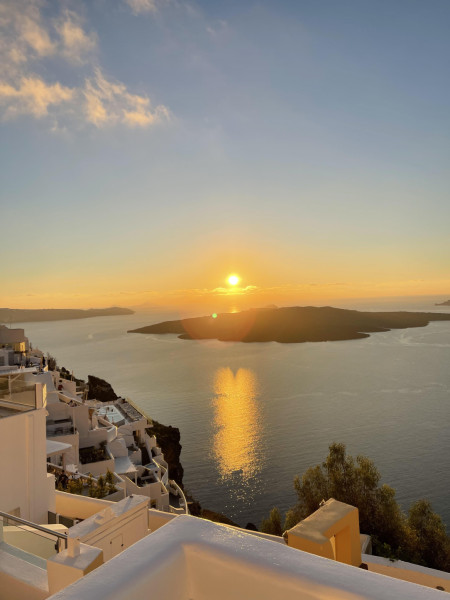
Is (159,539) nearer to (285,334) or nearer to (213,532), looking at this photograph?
(213,532)

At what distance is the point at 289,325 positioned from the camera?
15462cm

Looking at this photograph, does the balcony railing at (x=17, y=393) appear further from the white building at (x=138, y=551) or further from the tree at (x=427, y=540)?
the tree at (x=427, y=540)

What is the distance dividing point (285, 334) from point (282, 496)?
115 meters

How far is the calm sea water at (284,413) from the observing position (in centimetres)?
3494

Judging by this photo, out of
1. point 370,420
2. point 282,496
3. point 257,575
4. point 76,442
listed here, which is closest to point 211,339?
point 370,420

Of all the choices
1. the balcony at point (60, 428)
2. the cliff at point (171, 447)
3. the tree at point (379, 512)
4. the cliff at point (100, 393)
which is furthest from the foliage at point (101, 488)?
the cliff at point (100, 393)

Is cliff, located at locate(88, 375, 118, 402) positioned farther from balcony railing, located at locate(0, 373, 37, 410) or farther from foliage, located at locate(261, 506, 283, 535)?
balcony railing, located at locate(0, 373, 37, 410)

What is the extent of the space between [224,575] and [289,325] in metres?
154

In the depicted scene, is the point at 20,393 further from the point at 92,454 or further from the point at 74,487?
the point at 92,454

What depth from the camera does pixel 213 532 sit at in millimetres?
2703

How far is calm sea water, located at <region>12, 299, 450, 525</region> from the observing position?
34.9 m

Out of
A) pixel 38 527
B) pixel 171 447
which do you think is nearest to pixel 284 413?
pixel 171 447

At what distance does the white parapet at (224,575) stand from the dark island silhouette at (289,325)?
455ft

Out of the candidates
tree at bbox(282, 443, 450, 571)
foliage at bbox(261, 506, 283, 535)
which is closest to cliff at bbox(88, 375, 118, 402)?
foliage at bbox(261, 506, 283, 535)
